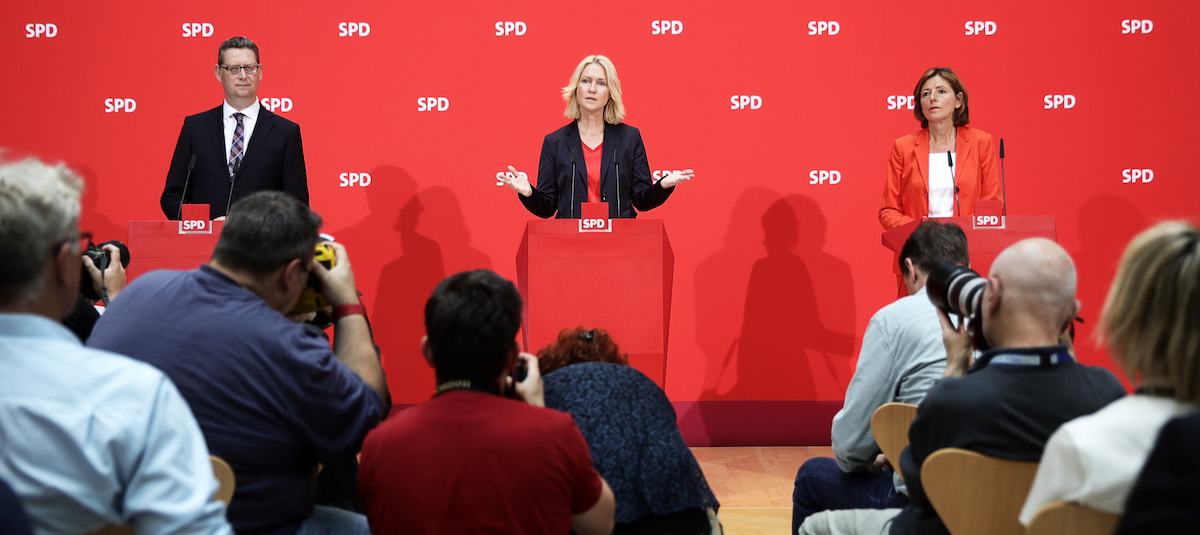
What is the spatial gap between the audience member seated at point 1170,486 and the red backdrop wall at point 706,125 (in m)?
3.87

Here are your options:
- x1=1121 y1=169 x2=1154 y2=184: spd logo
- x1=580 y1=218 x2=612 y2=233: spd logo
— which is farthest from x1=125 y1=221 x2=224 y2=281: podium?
x1=1121 y1=169 x2=1154 y2=184: spd logo

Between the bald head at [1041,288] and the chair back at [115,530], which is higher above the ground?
the bald head at [1041,288]

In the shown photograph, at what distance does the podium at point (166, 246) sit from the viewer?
10.2 feet

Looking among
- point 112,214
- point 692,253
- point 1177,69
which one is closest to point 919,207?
point 692,253

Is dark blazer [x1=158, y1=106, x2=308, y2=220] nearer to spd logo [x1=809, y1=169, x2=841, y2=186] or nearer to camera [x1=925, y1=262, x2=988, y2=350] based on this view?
spd logo [x1=809, y1=169, x2=841, y2=186]

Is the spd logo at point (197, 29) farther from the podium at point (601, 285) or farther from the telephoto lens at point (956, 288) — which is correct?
the telephoto lens at point (956, 288)

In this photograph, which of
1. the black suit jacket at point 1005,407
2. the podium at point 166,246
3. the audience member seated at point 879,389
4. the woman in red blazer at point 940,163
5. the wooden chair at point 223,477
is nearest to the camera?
the wooden chair at point 223,477

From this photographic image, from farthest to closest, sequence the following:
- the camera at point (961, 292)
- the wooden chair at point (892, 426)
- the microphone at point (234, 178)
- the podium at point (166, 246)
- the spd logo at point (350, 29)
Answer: the spd logo at point (350, 29) → the microphone at point (234, 178) → the podium at point (166, 246) → the wooden chair at point (892, 426) → the camera at point (961, 292)

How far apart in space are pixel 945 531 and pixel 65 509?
139 cm

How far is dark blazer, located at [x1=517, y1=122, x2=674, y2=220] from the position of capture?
4031 millimetres

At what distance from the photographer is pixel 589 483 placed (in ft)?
5.07

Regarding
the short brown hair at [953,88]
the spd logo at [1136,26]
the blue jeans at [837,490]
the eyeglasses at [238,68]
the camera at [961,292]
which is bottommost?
the blue jeans at [837,490]

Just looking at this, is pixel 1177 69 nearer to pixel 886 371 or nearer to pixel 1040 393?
pixel 886 371

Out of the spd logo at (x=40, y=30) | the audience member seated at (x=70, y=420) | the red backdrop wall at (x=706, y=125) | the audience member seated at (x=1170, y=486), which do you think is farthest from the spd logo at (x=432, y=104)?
the audience member seated at (x=1170, y=486)
